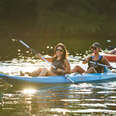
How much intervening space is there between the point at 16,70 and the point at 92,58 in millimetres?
3095

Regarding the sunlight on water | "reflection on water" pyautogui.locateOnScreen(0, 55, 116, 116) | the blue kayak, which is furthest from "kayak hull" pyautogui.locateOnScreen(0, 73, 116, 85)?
the sunlight on water

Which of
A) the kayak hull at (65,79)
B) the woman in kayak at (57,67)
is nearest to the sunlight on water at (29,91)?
the kayak hull at (65,79)

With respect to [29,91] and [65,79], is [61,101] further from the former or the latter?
[65,79]

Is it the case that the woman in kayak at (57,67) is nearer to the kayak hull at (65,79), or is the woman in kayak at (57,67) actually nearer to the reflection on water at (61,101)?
the kayak hull at (65,79)

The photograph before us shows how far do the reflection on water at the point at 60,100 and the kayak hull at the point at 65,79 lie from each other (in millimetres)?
122

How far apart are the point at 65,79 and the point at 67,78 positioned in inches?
2.5

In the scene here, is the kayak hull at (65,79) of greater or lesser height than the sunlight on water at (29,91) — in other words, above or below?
above

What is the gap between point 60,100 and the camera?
390 inches

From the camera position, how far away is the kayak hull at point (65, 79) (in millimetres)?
11328

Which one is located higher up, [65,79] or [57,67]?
[57,67]

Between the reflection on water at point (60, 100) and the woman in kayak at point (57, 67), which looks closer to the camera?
the reflection on water at point (60, 100)

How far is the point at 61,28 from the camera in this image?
128 feet

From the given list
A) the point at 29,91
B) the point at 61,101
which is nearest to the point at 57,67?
the point at 29,91

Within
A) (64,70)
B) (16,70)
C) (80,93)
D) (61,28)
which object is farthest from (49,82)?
(61,28)
